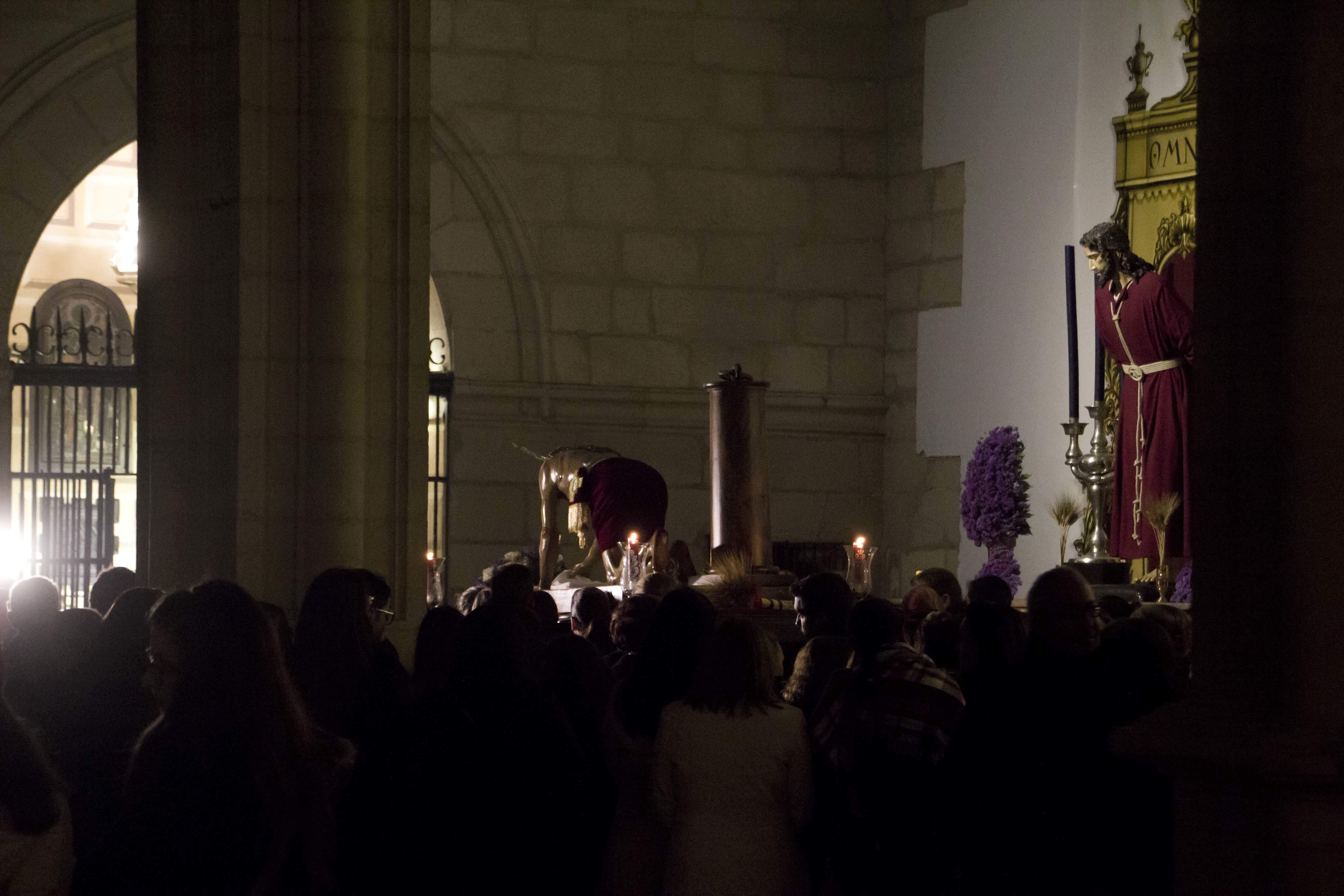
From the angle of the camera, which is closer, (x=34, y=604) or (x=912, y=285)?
(x=34, y=604)

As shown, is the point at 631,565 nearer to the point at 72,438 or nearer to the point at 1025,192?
the point at 1025,192

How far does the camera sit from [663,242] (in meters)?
13.3

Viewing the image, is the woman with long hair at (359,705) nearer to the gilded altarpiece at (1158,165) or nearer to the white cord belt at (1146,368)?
the white cord belt at (1146,368)

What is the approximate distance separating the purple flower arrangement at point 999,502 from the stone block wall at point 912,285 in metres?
1.22

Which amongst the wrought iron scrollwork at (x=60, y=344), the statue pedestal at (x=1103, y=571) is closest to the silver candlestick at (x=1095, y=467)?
the statue pedestal at (x=1103, y=571)

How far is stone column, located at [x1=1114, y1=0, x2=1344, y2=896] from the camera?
11.1 ft

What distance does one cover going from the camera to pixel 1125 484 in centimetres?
993

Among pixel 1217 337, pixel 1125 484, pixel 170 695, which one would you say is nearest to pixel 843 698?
pixel 1217 337

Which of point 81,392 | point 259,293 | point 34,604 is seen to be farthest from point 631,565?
point 81,392

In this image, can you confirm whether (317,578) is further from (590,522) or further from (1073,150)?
(1073,150)

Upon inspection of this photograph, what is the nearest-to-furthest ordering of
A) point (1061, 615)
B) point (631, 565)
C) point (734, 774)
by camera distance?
1. point (734, 774)
2. point (1061, 615)
3. point (631, 565)

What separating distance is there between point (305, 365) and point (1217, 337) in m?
3.01

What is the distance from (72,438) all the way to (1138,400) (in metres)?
11.1

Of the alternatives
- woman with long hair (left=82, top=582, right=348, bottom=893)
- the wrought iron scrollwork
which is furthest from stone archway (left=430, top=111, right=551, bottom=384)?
woman with long hair (left=82, top=582, right=348, bottom=893)
